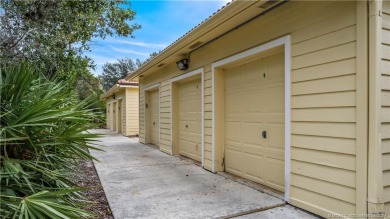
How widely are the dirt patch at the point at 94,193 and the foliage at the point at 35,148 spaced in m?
0.40

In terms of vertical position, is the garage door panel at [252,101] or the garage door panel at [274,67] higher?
the garage door panel at [274,67]

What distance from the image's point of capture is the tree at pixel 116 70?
147 feet

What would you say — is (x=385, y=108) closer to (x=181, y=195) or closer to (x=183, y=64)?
(x=181, y=195)

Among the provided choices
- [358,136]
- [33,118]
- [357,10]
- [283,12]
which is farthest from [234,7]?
[33,118]

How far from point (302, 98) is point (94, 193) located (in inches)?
130

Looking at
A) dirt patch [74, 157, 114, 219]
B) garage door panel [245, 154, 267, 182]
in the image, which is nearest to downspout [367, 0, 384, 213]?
garage door panel [245, 154, 267, 182]

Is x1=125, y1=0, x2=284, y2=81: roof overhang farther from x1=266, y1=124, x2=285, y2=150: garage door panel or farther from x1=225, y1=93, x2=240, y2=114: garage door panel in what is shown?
x1=266, y1=124, x2=285, y2=150: garage door panel

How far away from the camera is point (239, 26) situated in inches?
168

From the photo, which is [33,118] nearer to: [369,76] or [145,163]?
[369,76]

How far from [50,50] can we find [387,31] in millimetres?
5327

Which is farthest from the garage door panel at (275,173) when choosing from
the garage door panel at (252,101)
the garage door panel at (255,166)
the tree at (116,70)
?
the tree at (116,70)

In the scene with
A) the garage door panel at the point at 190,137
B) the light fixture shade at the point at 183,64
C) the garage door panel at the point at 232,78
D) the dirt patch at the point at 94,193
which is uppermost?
the light fixture shade at the point at 183,64

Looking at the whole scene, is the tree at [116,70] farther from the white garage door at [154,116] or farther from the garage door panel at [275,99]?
the garage door panel at [275,99]

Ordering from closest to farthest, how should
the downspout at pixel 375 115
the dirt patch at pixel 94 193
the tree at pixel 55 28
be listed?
1. the downspout at pixel 375 115
2. the dirt patch at pixel 94 193
3. the tree at pixel 55 28
